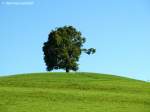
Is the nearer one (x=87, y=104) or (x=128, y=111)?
(x=128, y=111)

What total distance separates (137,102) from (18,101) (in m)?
8.92

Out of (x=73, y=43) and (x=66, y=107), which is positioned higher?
(x=73, y=43)

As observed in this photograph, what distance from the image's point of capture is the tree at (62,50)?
268 feet

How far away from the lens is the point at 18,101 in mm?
34719

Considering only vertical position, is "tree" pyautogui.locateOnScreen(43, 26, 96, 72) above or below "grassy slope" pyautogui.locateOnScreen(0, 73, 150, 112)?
above

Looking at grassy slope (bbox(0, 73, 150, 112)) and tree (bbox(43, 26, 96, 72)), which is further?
tree (bbox(43, 26, 96, 72))

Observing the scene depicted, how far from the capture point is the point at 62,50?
8162 centimetres

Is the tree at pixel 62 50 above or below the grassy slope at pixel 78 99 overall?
above

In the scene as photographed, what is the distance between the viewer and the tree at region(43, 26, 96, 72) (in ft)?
268

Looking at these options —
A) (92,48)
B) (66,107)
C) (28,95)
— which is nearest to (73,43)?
(92,48)

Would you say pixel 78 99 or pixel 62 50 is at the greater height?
pixel 62 50

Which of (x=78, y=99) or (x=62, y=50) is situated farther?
(x=62, y=50)

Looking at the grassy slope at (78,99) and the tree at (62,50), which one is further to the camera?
the tree at (62,50)

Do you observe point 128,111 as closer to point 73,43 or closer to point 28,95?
Result: point 28,95
